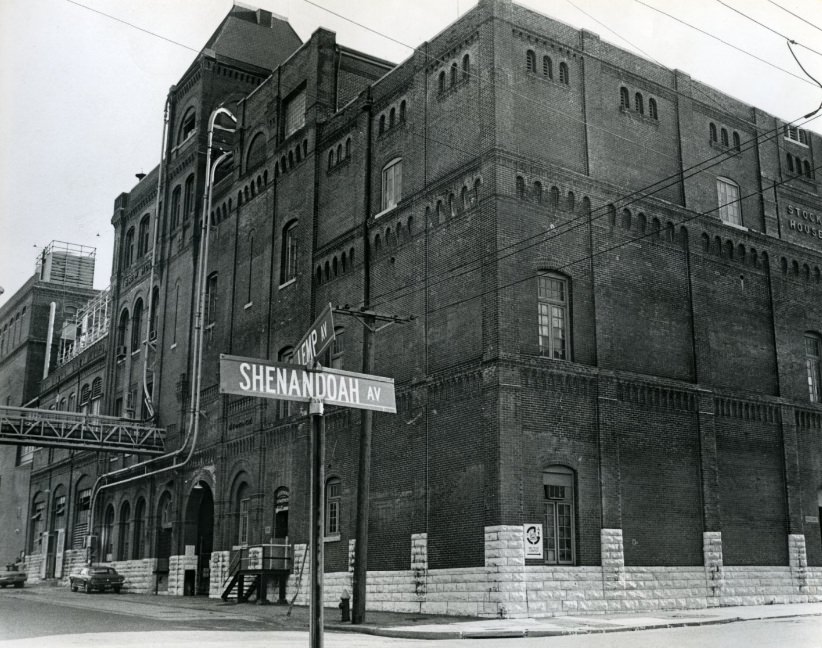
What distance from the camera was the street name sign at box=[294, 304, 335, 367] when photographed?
8.31 meters

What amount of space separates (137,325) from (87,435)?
21.1ft

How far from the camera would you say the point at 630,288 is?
82.9 feet

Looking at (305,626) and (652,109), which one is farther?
(652,109)

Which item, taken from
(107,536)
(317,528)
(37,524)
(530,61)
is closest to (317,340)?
(317,528)

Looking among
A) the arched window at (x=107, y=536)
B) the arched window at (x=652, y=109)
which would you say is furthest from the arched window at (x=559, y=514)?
the arched window at (x=107, y=536)

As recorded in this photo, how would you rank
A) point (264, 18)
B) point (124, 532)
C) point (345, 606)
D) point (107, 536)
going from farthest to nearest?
point (107, 536) → point (124, 532) → point (264, 18) → point (345, 606)

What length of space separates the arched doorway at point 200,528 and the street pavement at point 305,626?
10.5 m

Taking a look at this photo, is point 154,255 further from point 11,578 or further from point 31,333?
point 31,333

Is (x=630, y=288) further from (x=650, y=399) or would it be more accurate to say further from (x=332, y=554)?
(x=332, y=554)

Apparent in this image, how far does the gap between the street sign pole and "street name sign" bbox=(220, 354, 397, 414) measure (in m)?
0.16

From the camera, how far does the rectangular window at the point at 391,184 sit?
90.2 feet

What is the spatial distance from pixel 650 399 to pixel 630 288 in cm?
302

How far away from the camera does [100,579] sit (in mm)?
38656

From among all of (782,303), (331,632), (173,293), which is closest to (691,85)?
(782,303)
